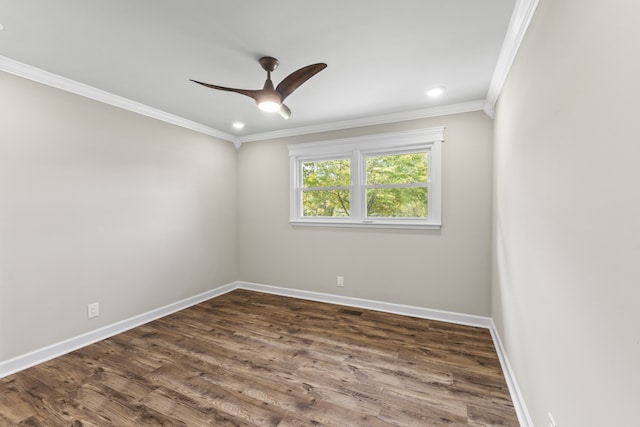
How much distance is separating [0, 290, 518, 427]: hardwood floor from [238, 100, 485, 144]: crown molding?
2.43 metres

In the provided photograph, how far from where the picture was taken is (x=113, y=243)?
3047mm

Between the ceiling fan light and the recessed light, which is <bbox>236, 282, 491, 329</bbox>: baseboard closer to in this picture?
the recessed light

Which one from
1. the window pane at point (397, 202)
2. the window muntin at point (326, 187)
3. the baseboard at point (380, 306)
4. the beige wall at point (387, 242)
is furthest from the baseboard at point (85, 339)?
the window pane at point (397, 202)

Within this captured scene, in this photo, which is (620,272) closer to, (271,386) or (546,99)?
(546,99)

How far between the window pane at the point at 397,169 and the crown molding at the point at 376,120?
45 cm

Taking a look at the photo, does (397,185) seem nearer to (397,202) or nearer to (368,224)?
(397,202)

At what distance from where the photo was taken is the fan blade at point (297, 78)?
1.93m

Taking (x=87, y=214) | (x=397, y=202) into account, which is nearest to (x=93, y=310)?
(x=87, y=214)

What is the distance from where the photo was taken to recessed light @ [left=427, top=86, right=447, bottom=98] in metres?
2.82

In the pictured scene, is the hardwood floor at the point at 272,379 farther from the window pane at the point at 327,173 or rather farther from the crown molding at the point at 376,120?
the crown molding at the point at 376,120

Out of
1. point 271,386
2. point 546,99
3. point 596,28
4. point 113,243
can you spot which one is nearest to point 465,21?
point 546,99

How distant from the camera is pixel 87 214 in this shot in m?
2.83

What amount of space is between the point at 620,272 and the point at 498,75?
87.4 inches

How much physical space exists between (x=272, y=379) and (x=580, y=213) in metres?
2.21
